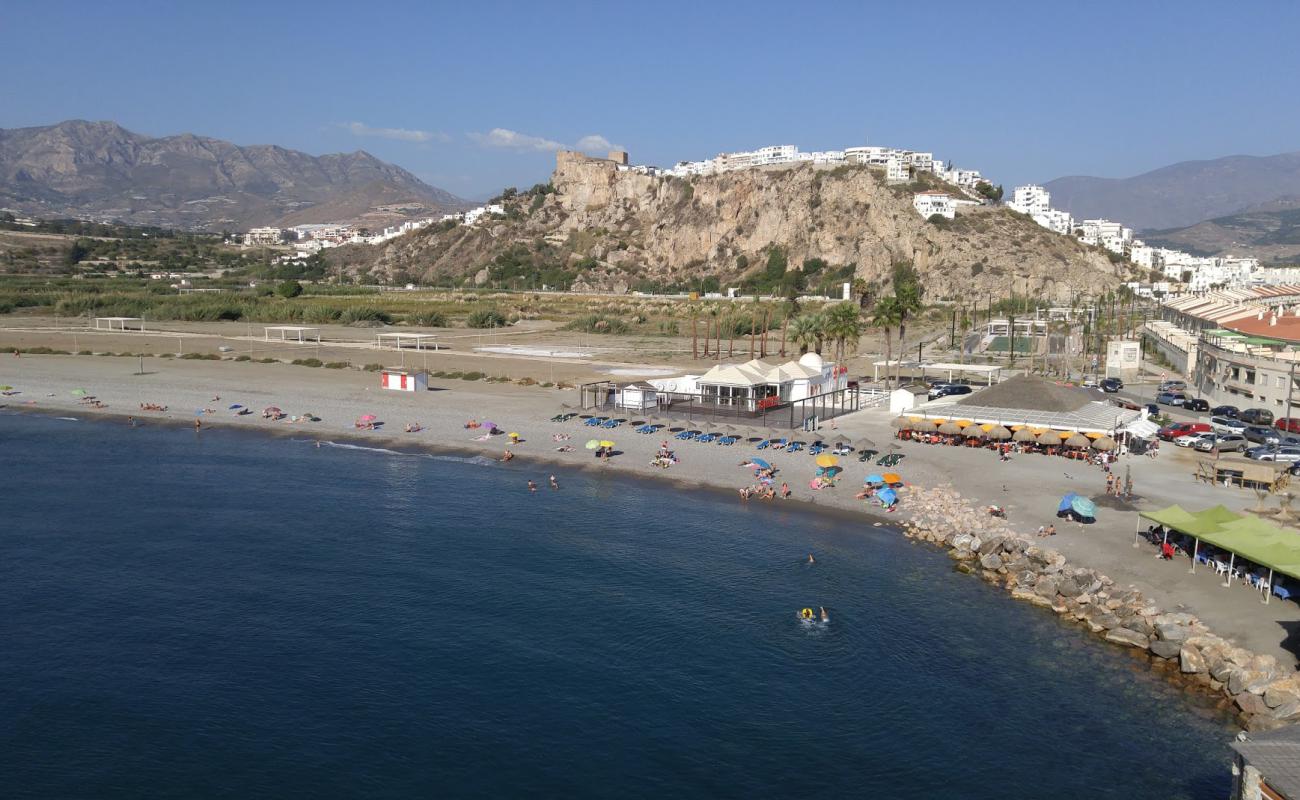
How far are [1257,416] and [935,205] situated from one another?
375 feet

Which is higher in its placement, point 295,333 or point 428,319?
point 428,319

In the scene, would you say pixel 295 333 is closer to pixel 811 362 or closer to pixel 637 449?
pixel 811 362

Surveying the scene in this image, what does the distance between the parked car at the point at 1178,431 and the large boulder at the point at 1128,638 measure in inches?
866

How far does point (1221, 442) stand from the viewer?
132 feet

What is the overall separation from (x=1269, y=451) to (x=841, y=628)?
77.5 ft

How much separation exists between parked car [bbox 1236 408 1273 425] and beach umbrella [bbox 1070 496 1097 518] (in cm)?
2184

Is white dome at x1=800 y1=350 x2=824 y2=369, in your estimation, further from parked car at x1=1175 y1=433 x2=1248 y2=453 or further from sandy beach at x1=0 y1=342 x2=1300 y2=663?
parked car at x1=1175 y1=433 x2=1248 y2=453

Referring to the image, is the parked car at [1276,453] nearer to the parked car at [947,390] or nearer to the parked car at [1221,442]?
the parked car at [1221,442]

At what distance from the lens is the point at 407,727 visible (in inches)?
777

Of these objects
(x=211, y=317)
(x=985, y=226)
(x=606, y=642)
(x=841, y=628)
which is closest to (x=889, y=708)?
(x=841, y=628)

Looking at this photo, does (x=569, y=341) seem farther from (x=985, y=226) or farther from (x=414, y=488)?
(x=985, y=226)

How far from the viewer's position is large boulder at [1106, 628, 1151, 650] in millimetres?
23547

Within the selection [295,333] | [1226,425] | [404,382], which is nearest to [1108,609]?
[1226,425]

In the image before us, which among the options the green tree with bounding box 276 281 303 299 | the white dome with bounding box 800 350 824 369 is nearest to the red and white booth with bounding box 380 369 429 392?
the white dome with bounding box 800 350 824 369
